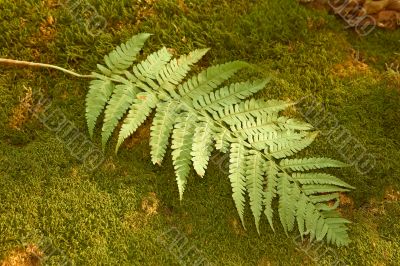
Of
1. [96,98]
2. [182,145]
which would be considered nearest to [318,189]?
[182,145]

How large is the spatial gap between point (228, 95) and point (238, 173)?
0.52 meters

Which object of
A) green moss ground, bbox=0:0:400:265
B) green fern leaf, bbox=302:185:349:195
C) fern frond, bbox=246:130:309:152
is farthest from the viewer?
fern frond, bbox=246:130:309:152

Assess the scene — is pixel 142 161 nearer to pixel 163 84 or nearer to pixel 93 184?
pixel 93 184

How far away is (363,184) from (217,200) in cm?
95

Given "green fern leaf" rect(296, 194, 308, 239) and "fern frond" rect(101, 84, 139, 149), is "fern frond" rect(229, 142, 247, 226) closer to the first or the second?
"green fern leaf" rect(296, 194, 308, 239)

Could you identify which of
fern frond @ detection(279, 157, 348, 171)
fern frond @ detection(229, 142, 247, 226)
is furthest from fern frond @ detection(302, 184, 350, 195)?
fern frond @ detection(229, 142, 247, 226)

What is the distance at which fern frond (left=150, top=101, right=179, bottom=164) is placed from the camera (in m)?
2.68

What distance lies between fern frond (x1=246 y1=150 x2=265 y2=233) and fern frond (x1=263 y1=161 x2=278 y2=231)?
0.03m

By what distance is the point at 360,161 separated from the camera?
2.93 metres

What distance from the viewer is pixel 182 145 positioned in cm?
274

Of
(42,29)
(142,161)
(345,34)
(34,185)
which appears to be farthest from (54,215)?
(345,34)

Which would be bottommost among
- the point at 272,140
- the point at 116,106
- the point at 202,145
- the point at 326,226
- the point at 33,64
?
the point at 33,64

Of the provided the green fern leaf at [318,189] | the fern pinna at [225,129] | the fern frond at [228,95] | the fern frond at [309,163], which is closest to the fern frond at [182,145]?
the fern pinna at [225,129]

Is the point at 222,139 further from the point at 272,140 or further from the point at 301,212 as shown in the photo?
the point at 301,212
